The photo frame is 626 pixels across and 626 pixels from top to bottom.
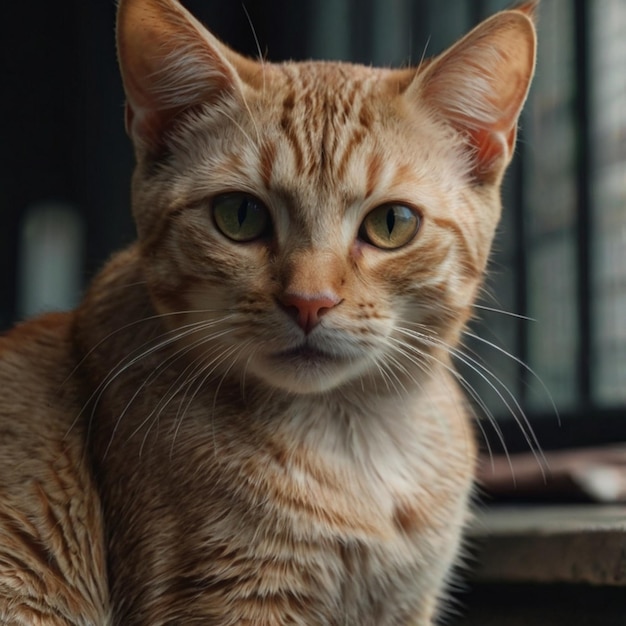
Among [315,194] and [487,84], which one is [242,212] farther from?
[487,84]

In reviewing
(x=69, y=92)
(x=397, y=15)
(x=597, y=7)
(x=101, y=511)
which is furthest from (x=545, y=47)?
(x=69, y=92)

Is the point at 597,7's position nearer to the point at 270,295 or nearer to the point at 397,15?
the point at 397,15

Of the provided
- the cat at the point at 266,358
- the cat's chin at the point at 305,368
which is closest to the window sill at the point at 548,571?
the cat at the point at 266,358

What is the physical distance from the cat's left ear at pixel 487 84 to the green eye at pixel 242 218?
330 mm

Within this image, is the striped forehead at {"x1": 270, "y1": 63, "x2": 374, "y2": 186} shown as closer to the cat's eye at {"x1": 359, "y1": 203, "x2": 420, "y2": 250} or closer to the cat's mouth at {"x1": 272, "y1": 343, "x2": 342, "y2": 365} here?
the cat's eye at {"x1": 359, "y1": 203, "x2": 420, "y2": 250}

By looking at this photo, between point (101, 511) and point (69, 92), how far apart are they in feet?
11.0

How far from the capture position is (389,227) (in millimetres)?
1360

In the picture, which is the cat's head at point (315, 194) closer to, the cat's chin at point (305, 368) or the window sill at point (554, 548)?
the cat's chin at point (305, 368)

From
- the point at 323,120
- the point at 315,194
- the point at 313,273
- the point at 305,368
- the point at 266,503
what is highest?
the point at 323,120

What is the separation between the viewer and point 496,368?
300cm

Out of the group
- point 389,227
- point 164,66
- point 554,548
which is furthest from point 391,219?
point 554,548

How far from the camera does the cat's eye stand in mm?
1355

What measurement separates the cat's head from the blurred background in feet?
0.53

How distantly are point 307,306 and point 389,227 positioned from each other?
22cm
